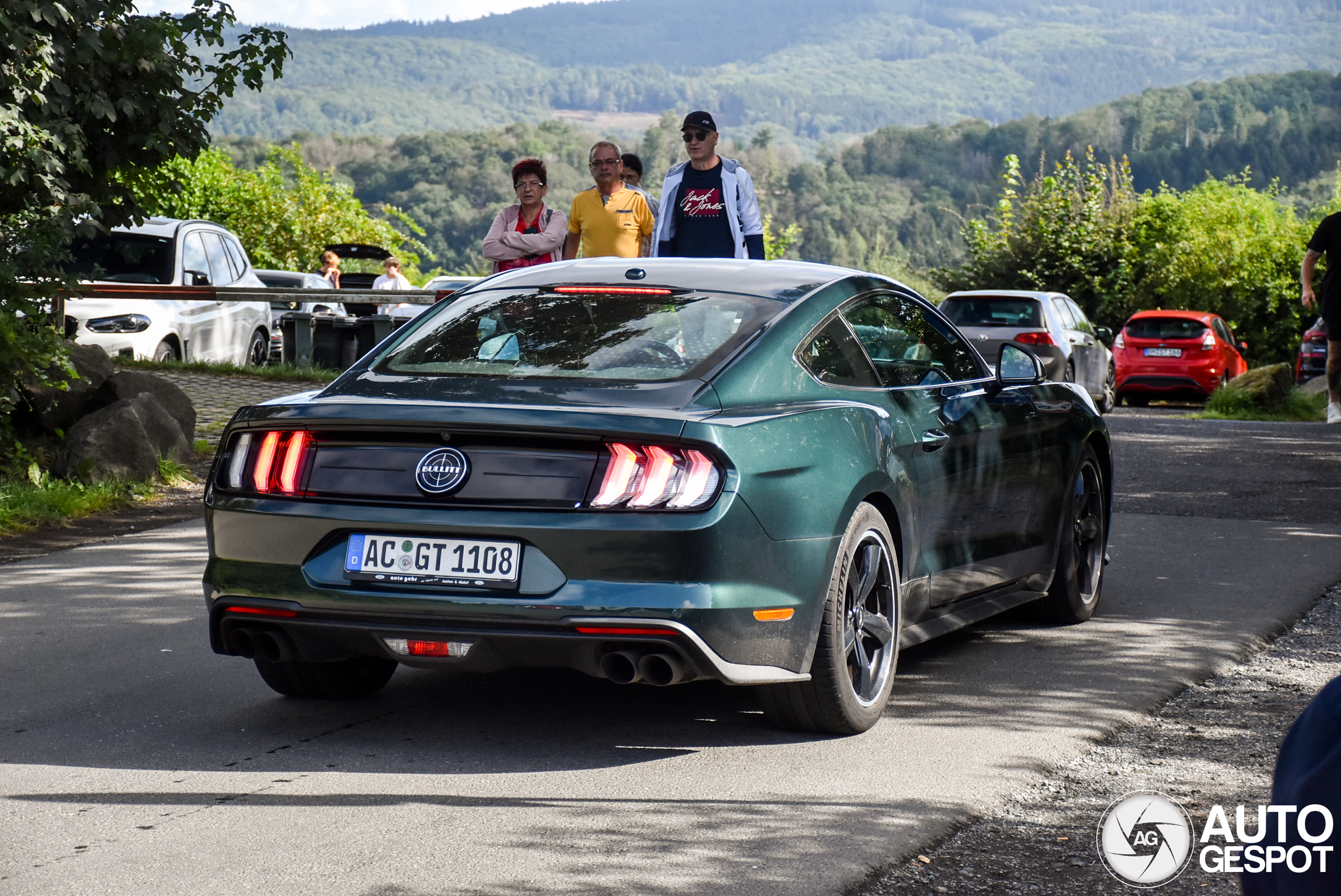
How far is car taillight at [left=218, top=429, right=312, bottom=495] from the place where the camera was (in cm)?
474

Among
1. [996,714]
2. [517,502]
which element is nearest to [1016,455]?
[996,714]

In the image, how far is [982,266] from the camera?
1662 inches

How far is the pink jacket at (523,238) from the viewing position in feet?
36.1

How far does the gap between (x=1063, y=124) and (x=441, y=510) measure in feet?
525

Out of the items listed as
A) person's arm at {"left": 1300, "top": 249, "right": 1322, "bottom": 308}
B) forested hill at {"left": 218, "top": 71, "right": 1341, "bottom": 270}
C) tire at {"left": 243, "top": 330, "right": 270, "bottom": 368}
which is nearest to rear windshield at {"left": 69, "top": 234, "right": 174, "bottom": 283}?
tire at {"left": 243, "top": 330, "right": 270, "bottom": 368}

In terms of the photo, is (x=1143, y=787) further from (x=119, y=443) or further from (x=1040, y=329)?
(x=1040, y=329)

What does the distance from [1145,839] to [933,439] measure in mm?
1798

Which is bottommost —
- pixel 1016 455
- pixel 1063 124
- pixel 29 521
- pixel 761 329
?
pixel 29 521

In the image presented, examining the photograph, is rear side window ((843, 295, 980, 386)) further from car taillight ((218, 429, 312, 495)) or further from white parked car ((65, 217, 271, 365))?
white parked car ((65, 217, 271, 365))

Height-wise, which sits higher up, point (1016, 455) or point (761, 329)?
point (761, 329)

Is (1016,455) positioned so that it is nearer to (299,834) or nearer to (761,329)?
(761,329)

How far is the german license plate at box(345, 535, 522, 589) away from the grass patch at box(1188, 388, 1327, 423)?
18.6 metres

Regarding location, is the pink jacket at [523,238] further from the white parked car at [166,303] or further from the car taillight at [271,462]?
the white parked car at [166,303]

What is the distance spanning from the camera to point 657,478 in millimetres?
4438
